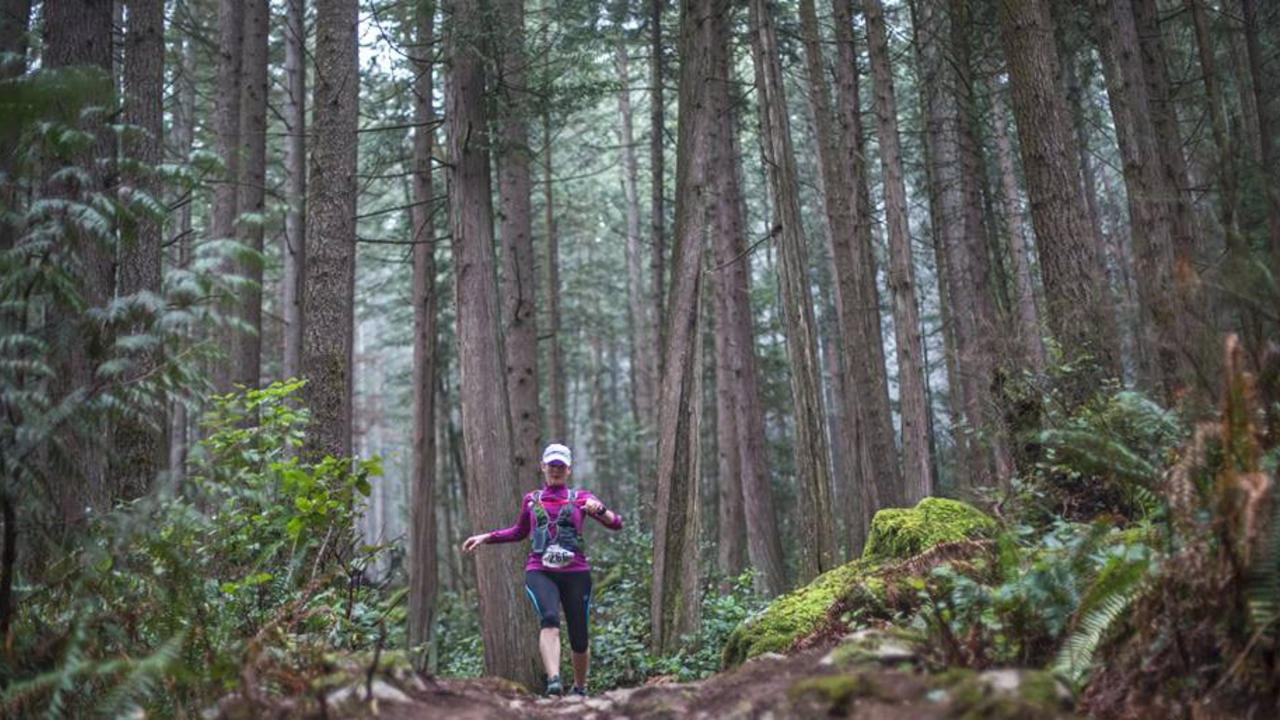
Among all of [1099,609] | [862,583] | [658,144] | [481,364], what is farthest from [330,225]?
[658,144]

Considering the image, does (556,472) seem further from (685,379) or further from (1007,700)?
(1007,700)

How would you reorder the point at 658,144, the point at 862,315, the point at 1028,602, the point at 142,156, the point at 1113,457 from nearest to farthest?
the point at 1028,602 < the point at 1113,457 < the point at 142,156 < the point at 862,315 < the point at 658,144

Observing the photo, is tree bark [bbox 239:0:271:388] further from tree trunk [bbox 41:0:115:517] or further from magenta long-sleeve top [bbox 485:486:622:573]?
magenta long-sleeve top [bbox 485:486:622:573]

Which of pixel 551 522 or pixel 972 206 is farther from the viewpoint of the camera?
pixel 972 206

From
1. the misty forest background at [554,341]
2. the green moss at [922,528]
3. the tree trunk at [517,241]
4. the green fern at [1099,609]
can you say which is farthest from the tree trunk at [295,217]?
the green fern at [1099,609]

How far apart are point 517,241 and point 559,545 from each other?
23.4ft

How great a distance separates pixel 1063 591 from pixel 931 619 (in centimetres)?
61

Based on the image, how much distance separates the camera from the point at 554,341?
24.4 metres

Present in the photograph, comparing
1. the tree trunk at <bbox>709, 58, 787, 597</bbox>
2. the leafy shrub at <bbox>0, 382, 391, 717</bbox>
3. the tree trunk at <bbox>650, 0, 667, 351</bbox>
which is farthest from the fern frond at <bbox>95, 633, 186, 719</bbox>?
the tree trunk at <bbox>650, 0, 667, 351</bbox>

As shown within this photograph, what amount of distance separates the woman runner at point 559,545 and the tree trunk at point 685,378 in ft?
4.64

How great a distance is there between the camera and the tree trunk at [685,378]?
9562 millimetres

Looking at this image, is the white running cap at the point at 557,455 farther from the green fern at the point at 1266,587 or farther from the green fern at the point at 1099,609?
the green fern at the point at 1266,587

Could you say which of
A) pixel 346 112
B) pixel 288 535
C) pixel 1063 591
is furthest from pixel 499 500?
pixel 1063 591

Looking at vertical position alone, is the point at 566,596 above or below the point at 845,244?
below
